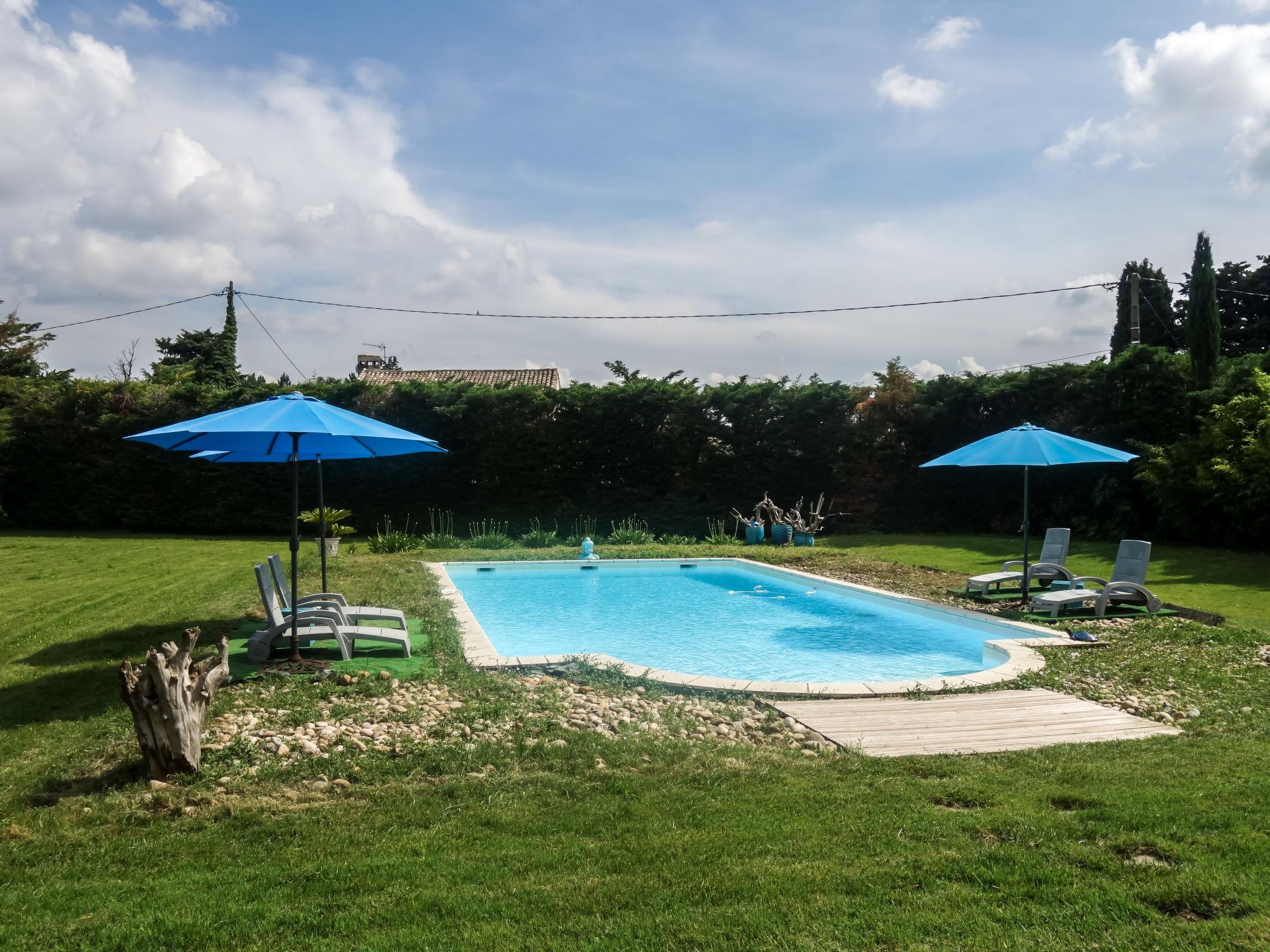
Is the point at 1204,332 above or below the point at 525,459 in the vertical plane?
above

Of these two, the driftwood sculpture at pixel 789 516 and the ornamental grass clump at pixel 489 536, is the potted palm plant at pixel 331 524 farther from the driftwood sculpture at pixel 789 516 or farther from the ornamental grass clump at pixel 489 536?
the driftwood sculpture at pixel 789 516

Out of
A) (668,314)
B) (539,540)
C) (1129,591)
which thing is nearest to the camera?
(1129,591)

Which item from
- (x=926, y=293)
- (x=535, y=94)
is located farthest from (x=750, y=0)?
(x=926, y=293)

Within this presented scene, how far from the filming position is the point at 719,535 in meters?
18.6

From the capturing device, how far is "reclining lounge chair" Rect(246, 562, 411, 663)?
6.74 metres

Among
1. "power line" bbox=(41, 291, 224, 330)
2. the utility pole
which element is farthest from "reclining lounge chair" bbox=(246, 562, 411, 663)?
"power line" bbox=(41, 291, 224, 330)

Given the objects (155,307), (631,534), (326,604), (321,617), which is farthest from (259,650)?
(155,307)

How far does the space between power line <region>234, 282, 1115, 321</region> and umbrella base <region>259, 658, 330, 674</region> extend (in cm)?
2026

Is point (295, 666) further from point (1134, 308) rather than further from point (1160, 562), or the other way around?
point (1134, 308)

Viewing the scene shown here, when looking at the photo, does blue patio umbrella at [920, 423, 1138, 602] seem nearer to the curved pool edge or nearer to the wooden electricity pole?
the curved pool edge

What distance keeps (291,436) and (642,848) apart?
19.1 feet

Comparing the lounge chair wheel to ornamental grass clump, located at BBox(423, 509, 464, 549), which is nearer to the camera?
the lounge chair wheel

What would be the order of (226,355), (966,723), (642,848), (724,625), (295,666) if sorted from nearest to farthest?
1. (642,848)
2. (966,723)
3. (295,666)
4. (724,625)
5. (226,355)

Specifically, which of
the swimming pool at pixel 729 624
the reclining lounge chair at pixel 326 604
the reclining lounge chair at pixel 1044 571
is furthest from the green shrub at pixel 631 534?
the reclining lounge chair at pixel 326 604
